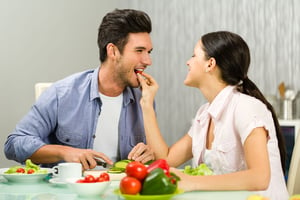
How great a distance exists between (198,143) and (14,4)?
217 centimetres

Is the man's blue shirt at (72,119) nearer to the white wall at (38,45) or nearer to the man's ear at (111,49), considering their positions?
the man's ear at (111,49)

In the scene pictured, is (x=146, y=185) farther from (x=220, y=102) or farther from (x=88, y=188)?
(x=220, y=102)

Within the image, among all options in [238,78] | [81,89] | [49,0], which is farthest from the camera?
[49,0]

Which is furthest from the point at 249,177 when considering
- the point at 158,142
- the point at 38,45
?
the point at 38,45

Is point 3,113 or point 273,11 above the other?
point 273,11

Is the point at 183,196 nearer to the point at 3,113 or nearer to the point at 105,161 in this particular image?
the point at 105,161

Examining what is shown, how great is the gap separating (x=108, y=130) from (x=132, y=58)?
1.24 feet

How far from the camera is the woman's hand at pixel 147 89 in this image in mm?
2557

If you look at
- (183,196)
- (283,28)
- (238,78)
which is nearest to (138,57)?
(238,78)

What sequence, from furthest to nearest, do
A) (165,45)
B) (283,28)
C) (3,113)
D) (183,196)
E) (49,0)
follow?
(165,45)
(283,28)
(49,0)
(3,113)
(183,196)

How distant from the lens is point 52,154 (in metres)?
2.34

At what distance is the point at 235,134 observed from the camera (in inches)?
82.1

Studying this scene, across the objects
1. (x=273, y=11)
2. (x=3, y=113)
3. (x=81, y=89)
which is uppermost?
(x=273, y=11)

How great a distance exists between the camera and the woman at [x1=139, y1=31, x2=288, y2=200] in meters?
1.90
